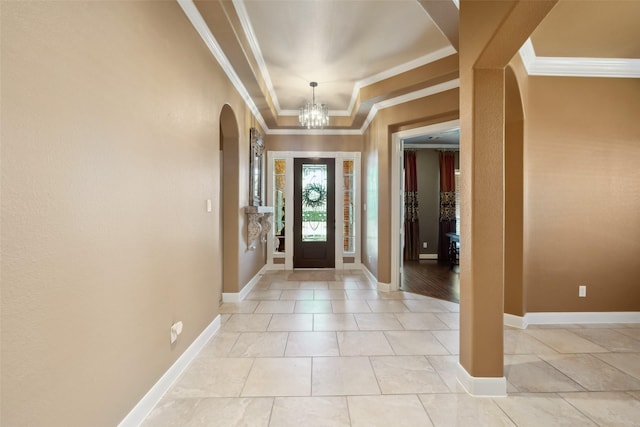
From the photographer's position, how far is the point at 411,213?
775 centimetres

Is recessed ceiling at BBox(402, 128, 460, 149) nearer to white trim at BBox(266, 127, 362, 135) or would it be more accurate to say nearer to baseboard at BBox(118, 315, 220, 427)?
white trim at BBox(266, 127, 362, 135)

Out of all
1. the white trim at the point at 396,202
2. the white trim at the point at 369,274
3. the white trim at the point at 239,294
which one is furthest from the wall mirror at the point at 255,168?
the white trim at the point at 369,274

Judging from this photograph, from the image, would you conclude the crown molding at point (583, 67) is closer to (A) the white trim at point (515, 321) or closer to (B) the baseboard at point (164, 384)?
(A) the white trim at point (515, 321)

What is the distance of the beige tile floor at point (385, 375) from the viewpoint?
1.83 meters

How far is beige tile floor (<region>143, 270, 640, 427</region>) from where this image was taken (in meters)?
1.83

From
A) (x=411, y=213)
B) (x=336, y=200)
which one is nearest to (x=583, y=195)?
(x=336, y=200)

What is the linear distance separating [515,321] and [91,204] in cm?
388

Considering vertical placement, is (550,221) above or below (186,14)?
below

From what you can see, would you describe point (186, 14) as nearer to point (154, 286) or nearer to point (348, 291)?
point (154, 286)

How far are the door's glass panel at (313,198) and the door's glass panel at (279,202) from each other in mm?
442

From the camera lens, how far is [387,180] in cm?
464

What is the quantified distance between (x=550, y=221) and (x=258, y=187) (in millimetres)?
4151

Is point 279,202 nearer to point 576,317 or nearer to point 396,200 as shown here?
point 396,200

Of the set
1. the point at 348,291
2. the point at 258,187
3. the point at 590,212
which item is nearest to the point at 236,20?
the point at 258,187
